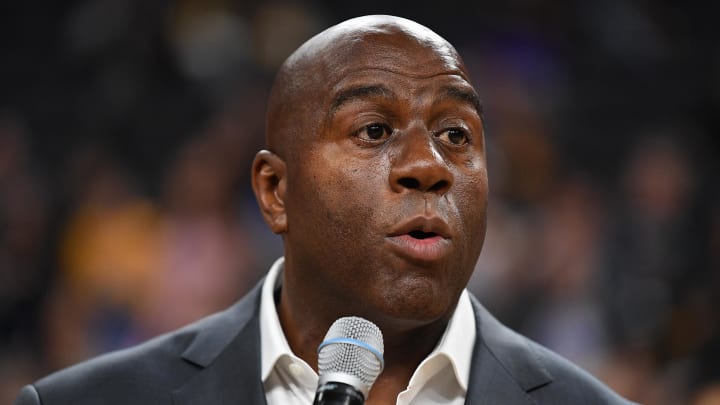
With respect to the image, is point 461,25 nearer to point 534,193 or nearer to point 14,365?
point 534,193

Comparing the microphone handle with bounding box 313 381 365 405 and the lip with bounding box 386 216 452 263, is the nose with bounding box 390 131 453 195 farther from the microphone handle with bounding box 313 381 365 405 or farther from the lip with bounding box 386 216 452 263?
the microphone handle with bounding box 313 381 365 405

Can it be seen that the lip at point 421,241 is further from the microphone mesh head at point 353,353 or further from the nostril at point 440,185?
the microphone mesh head at point 353,353

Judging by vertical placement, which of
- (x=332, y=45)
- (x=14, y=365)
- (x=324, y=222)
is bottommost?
(x=14, y=365)

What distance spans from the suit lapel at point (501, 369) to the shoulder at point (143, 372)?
58 centimetres

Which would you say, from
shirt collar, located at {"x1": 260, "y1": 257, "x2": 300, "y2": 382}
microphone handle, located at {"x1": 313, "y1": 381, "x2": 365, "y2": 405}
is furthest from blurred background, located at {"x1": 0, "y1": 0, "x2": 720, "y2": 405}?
microphone handle, located at {"x1": 313, "y1": 381, "x2": 365, "y2": 405}

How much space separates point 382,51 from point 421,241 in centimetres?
44

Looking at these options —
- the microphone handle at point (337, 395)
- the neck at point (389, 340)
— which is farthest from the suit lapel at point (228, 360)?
the microphone handle at point (337, 395)

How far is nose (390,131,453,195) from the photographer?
8.11 ft

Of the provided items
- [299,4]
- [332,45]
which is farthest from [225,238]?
[332,45]

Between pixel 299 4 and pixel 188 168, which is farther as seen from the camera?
pixel 299 4

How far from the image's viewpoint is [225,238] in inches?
237

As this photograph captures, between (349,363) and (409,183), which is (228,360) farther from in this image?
(349,363)

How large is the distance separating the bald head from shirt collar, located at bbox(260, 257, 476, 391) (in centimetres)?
41

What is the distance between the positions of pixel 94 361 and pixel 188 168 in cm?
354
